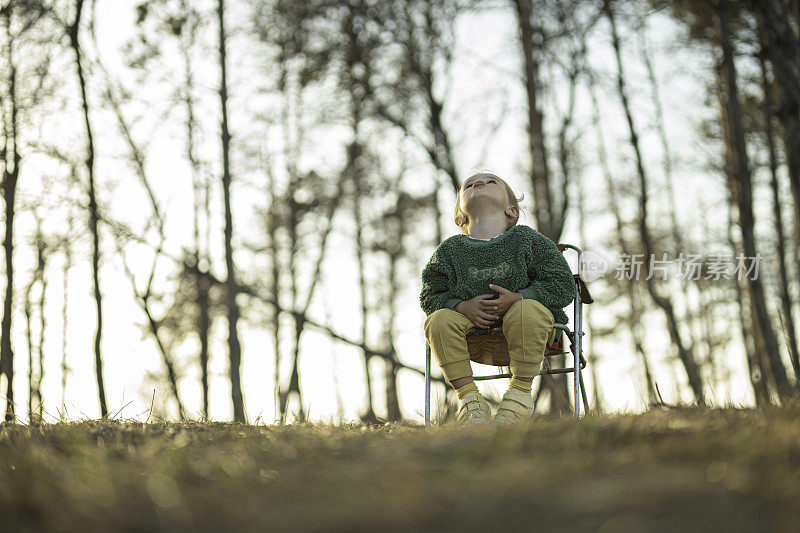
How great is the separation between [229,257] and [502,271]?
24.9 ft

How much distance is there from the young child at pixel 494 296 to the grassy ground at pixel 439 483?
4.05 feet

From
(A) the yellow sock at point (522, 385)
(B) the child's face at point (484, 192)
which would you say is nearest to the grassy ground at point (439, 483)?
(A) the yellow sock at point (522, 385)

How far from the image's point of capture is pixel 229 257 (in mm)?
10664

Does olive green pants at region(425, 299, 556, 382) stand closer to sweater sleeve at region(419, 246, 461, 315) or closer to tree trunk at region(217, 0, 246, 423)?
sweater sleeve at region(419, 246, 461, 315)

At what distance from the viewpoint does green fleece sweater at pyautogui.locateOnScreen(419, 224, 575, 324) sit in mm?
3686

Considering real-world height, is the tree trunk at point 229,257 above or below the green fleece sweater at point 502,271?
above

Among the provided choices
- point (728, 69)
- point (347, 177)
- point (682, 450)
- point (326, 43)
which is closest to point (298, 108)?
point (347, 177)

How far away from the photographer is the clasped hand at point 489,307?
3588 mm

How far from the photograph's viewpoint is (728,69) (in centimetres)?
867

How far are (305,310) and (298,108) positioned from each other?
14.3 feet

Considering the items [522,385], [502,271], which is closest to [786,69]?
[502,271]

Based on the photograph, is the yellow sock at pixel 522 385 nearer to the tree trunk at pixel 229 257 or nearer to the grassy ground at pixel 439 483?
the grassy ground at pixel 439 483

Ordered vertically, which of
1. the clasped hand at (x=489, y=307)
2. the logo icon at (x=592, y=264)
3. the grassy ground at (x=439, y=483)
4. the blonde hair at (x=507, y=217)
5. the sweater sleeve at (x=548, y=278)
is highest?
the blonde hair at (x=507, y=217)

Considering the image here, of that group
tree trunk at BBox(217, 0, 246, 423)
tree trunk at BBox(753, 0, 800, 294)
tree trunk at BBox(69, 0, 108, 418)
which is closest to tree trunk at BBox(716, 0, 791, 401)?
tree trunk at BBox(753, 0, 800, 294)
